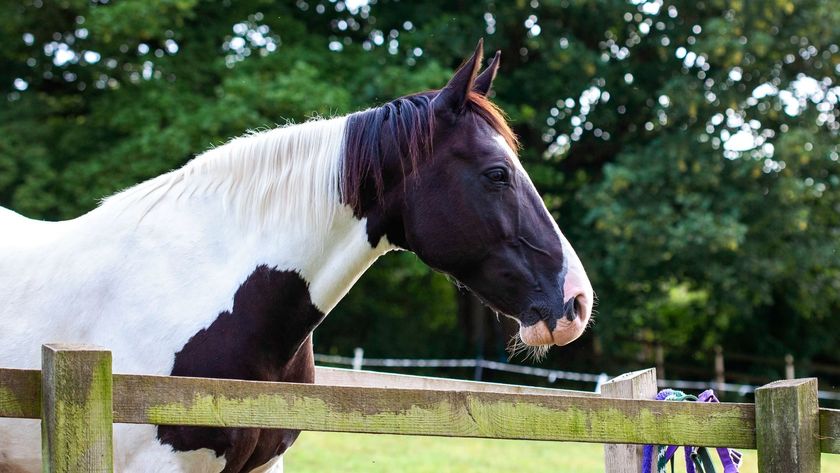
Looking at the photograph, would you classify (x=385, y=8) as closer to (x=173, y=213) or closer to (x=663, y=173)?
(x=663, y=173)

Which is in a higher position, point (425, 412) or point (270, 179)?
point (270, 179)

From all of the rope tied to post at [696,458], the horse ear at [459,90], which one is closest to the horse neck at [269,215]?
the horse ear at [459,90]

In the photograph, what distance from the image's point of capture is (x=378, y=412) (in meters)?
2.14

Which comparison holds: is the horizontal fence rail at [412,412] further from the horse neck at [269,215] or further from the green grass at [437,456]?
the green grass at [437,456]

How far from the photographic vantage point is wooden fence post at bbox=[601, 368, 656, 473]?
2846 mm

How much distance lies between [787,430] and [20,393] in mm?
1813

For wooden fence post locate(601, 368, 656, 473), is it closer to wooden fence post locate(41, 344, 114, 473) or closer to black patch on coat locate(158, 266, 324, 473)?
black patch on coat locate(158, 266, 324, 473)

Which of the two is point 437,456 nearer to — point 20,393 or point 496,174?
point 496,174

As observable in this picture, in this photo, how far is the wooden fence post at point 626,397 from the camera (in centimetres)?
285

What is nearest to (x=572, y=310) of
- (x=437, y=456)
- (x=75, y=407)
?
(x=75, y=407)

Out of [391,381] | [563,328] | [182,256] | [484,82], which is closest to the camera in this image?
[563,328]

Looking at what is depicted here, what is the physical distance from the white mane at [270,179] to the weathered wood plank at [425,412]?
1.00m

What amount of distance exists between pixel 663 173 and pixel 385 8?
19.4 feet

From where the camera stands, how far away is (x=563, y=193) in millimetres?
17062
